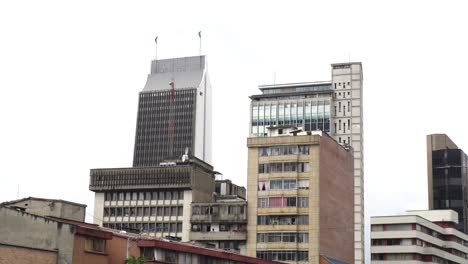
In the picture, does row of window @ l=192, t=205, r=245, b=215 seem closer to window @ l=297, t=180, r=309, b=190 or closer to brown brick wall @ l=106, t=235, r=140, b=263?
window @ l=297, t=180, r=309, b=190

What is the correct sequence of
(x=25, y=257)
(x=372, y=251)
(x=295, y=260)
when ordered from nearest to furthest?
(x=25, y=257), (x=295, y=260), (x=372, y=251)

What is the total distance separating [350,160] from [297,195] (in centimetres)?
2554

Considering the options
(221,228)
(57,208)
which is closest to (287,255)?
(221,228)

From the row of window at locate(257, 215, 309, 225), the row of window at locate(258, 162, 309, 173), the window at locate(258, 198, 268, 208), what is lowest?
the row of window at locate(257, 215, 309, 225)

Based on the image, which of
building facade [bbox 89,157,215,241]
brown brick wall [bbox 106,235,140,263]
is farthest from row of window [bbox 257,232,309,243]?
brown brick wall [bbox 106,235,140,263]

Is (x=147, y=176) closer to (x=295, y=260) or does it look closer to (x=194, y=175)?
(x=194, y=175)

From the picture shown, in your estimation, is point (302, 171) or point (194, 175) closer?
point (302, 171)

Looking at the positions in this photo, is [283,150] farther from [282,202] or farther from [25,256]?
[25,256]

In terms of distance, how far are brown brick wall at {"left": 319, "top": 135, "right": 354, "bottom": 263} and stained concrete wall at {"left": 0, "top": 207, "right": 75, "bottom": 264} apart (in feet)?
213

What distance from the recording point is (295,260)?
402 ft

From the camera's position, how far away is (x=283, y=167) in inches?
5034

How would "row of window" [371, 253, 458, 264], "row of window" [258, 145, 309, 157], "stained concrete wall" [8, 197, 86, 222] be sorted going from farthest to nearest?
"row of window" [371, 253, 458, 264], "row of window" [258, 145, 309, 157], "stained concrete wall" [8, 197, 86, 222]

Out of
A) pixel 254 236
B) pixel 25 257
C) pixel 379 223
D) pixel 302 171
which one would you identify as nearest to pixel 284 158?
pixel 302 171

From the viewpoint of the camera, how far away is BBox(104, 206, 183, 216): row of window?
144125 mm
